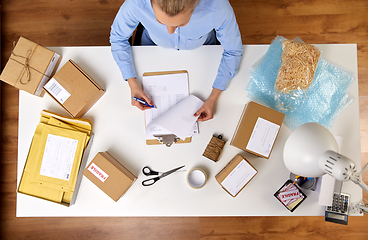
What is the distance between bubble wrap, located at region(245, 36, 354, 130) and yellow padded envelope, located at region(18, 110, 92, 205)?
31.5 inches

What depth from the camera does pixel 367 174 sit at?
1.65 m

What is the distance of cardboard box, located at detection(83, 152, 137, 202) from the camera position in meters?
0.95

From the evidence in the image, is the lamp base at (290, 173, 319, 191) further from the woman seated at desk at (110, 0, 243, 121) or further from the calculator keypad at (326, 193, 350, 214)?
the woman seated at desk at (110, 0, 243, 121)

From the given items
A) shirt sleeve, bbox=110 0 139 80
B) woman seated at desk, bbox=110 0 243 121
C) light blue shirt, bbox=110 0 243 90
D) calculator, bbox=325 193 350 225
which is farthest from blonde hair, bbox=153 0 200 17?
calculator, bbox=325 193 350 225

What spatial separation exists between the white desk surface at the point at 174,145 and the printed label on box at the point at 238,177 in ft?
0.18

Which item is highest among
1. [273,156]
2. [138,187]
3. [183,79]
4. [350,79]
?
[350,79]

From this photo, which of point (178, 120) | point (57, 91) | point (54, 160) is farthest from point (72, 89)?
point (178, 120)

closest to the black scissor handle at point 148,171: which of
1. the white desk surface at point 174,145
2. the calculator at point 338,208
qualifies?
the white desk surface at point 174,145

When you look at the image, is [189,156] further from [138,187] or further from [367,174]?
[367,174]

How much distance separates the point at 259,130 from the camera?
968mm

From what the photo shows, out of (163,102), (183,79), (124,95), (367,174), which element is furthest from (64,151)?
(367,174)

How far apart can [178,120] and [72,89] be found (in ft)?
1.59

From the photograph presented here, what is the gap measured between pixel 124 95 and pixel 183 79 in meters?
0.29

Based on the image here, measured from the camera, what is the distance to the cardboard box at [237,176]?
97 centimetres
